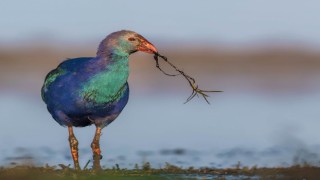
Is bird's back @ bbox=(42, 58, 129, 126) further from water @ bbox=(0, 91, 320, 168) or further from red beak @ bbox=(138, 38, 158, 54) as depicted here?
water @ bbox=(0, 91, 320, 168)

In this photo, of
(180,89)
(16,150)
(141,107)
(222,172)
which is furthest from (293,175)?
(180,89)

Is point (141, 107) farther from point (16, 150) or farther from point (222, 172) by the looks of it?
point (222, 172)

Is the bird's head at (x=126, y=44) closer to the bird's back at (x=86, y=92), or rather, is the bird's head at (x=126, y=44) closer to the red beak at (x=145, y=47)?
the red beak at (x=145, y=47)

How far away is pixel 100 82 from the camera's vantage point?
571 inches

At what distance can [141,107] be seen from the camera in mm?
28922

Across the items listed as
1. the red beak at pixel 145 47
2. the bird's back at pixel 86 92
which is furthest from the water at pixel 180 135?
the red beak at pixel 145 47

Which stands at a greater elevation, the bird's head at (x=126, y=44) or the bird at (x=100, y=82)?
the bird's head at (x=126, y=44)

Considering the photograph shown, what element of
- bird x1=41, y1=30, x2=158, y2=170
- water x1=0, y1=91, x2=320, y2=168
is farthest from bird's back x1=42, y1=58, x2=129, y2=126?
water x1=0, y1=91, x2=320, y2=168

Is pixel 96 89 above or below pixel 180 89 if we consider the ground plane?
below

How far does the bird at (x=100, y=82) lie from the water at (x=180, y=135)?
164 cm

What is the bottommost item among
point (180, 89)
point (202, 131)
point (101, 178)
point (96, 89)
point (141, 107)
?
point (101, 178)

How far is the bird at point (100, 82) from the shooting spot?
14.5 m

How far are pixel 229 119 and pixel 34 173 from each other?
38.8 ft

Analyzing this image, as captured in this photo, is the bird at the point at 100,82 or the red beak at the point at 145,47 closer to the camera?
the bird at the point at 100,82
